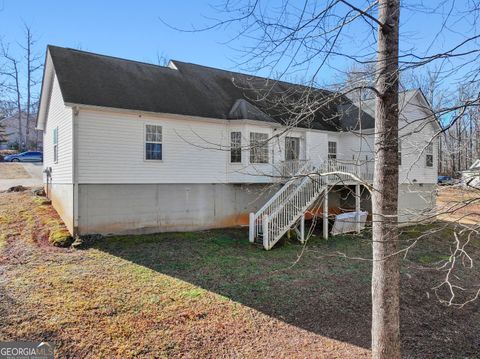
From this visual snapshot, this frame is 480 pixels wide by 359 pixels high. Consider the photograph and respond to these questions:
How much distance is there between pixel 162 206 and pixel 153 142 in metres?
2.37

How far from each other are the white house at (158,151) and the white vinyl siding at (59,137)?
0.04 meters

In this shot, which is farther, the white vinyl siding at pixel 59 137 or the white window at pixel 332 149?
the white window at pixel 332 149

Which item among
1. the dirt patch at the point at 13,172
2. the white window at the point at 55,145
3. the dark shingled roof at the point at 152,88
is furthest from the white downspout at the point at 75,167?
the dirt patch at the point at 13,172

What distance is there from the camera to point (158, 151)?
12453 mm

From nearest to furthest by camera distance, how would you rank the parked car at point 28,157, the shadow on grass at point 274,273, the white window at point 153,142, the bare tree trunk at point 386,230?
the bare tree trunk at point 386,230
the shadow on grass at point 274,273
the white window at point 153,142
the parked car at point 28,157

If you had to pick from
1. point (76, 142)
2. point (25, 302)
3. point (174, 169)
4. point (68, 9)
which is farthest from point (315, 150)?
point (25, 302)

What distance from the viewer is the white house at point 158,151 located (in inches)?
434

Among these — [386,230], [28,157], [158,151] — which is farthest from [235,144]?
[28,157]

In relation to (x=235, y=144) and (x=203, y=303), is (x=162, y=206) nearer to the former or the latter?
(x=235, y=144)

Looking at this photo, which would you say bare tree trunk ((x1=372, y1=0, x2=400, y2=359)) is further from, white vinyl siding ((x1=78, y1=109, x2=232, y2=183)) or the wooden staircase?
the wooden staircase

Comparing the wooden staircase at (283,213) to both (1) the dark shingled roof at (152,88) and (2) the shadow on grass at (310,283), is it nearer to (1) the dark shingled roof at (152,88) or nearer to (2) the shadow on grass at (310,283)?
(2) the shadow on grass at (310,283)

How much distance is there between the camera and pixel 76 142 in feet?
35.1

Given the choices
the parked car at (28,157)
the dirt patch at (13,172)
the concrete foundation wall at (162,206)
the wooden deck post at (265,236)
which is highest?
the parked car at (28,157)

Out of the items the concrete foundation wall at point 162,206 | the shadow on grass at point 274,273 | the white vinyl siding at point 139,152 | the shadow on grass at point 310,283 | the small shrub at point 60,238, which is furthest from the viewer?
the concrete foundation wall at point 162,206
